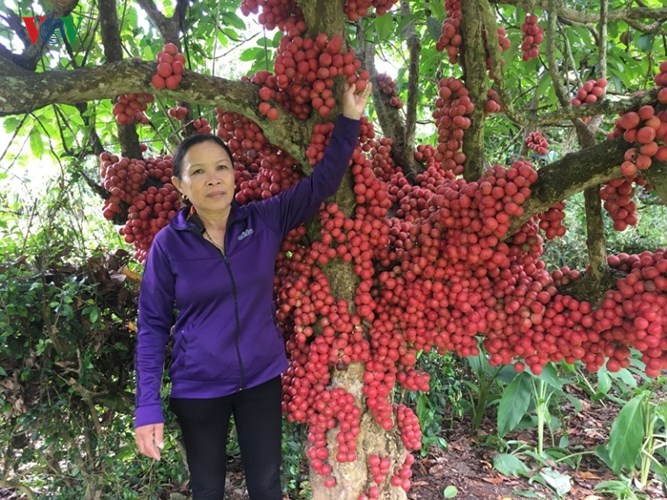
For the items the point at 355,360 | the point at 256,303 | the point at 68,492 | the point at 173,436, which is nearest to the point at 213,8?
the point at 256,303

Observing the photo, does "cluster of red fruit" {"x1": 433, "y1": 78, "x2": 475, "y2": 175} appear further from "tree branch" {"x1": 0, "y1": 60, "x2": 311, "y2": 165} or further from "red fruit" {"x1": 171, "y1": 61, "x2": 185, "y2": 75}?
"red fruit" {"x1": 171, "y1": 61, "x2": 185, "y2": 75}

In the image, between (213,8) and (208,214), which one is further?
(213,8)

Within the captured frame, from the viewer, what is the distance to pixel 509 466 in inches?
126

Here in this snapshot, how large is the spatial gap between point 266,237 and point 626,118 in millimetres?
1396

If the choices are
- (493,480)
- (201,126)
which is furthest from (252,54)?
(493,480)

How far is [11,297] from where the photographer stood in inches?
Result: 86.3

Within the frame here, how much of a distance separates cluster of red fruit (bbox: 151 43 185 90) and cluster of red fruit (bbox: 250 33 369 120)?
1.07ft

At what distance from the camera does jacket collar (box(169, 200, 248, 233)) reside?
1957mm

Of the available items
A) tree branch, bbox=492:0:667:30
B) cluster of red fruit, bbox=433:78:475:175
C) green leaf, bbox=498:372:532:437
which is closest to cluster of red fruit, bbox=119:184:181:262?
cluster of red fruit, bbox=433:78:475:175

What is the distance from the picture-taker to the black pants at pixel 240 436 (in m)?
2.00

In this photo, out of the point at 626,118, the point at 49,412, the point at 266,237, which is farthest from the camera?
the point at 49,412

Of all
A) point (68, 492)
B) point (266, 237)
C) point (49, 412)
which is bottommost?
point (68, 492)

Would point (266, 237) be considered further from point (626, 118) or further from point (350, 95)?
point (626, 118)

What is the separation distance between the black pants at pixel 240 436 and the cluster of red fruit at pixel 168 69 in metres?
1.27
